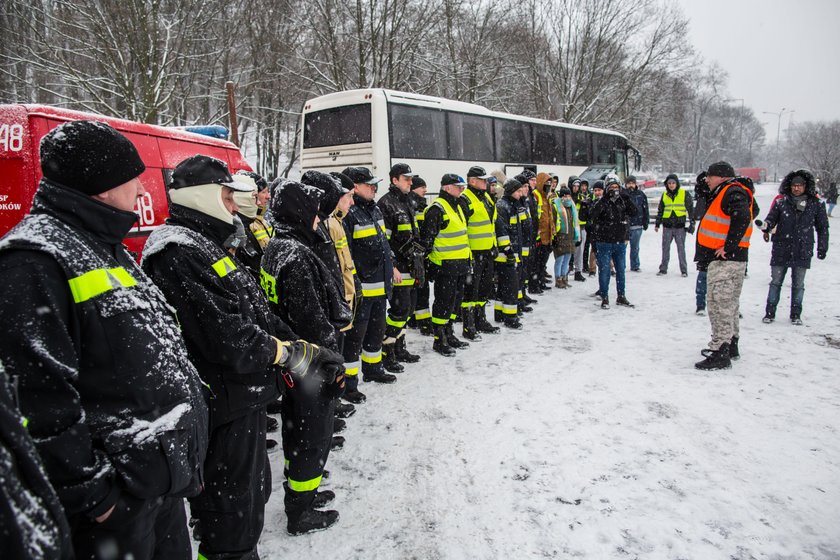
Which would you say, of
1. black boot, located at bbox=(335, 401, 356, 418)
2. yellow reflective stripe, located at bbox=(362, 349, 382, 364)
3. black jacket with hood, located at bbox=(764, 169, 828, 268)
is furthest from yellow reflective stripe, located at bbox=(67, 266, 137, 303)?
black jacket with hood, located at bbox=(764, 169, 828, 268)

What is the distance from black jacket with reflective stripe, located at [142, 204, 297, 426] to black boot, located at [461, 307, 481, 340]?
4404 millimetres

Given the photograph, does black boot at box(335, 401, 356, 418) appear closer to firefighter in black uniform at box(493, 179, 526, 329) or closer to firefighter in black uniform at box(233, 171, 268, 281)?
firefighter in black uniform at box(233, 171, 268, 281)

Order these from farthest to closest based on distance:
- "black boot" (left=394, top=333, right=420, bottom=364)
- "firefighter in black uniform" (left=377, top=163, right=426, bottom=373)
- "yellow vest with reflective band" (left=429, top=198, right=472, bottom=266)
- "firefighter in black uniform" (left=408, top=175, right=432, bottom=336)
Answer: "firefighter in black uniform" (left=408, top=175, right=432, bottom=336)
"yellow vest with reflective band" (left=429, top=198, right=472, bottom=266)
"black boot" (left=394, top=333, right=420, bottom=364)
"firefighter in black uniform" (left=377, top=163, right=426, bottom=373)

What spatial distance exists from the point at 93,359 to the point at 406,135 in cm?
1143

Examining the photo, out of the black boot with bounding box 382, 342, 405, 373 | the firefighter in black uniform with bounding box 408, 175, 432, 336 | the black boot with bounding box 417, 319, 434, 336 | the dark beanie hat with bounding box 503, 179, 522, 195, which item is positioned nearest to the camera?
the black boot with bounding box 382, 342, 405, 373

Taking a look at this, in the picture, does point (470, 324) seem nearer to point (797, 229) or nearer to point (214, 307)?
point (797, 229)

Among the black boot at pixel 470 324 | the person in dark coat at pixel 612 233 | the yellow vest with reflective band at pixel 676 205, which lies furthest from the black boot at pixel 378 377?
the yellow vest with reflective band at pixel 676 205

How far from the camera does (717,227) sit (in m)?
5.29

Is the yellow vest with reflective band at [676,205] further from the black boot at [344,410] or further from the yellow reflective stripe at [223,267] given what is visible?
the yellow reflective stripe at [223,267]

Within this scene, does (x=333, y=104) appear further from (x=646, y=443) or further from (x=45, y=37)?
(x=646, y=443)

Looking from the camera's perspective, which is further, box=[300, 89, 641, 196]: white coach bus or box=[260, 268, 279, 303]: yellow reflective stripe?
box=[300, 89, 641, 196]: white coach bus

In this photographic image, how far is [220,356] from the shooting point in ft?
6.59

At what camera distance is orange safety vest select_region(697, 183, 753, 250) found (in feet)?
17.1

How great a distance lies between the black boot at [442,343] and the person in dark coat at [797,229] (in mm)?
4521
